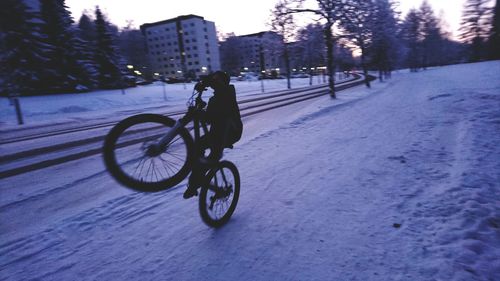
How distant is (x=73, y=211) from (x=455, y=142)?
827cm

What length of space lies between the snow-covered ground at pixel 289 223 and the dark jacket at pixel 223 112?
1.36 metres

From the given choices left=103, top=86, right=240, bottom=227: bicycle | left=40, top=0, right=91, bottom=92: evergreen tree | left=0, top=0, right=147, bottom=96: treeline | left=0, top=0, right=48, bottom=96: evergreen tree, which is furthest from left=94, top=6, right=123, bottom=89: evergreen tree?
left=103, top=86, right=240, bottom=227: bicycle

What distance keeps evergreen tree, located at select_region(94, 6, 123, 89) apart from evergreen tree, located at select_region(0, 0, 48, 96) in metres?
8.63

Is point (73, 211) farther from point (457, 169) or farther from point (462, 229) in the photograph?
point (457, 169)

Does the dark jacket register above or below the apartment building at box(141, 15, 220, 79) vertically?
below

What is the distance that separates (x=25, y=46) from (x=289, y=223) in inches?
1397

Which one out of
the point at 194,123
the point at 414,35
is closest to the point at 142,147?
the point at 194,123

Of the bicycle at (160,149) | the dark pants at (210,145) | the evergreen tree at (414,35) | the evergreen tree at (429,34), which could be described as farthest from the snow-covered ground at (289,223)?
the evergreen tree at (429,34)

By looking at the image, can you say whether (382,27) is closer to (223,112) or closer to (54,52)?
(223,112)

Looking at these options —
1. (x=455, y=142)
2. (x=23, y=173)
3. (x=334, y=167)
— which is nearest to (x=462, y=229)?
(x=334, y=167)

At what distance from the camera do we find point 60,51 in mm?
33625

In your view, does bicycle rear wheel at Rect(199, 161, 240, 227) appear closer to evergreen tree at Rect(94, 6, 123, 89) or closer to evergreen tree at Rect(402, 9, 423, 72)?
evergreen tree at Rect(94, 6, 123, 89)

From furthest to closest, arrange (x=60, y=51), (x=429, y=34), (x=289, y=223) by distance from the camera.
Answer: (x=429, y=34) → (x=60, y=51) → (x=289, y=223)

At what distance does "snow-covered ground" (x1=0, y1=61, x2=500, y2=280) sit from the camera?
10.3 ft
